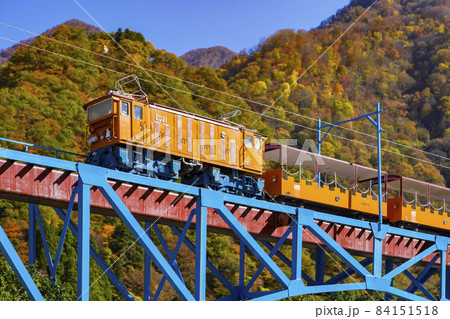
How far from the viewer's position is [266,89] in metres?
85.9

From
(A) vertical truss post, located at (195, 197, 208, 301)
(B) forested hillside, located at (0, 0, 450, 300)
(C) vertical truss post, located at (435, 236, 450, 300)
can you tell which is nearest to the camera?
(A) vertical truss post, located at (195, 197, 208, 301)

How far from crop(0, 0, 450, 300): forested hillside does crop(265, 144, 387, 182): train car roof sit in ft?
27.0

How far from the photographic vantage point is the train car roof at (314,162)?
1312 inches

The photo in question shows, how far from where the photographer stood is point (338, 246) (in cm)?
3036

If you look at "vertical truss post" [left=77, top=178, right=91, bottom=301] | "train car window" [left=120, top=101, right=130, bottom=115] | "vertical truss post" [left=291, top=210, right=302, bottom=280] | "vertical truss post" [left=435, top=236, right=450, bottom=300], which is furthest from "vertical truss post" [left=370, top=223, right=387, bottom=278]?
"vertical truss post" [left=77, top=178, right=91, bottom=301]

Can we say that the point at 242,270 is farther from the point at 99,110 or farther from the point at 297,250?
the point at 99,110

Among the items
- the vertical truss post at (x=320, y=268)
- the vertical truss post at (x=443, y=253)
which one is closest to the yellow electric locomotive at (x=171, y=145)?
the vertical truss post at (x=320, y=268)

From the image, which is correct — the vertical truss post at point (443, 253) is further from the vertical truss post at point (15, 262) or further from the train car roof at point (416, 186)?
the vertical truss post at point (15, 262)

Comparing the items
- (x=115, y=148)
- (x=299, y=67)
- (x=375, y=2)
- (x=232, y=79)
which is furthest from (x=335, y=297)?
(x=375, y=2)

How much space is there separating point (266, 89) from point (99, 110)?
60089 mm

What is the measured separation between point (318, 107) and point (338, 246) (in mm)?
61973

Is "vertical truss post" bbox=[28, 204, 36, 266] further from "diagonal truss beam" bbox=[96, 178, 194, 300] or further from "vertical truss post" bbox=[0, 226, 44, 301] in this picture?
"vertical truss post" bbox=[0, 226, 44, 301]

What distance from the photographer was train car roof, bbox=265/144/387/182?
3332cm

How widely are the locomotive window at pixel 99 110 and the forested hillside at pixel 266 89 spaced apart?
690 cm
